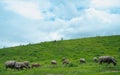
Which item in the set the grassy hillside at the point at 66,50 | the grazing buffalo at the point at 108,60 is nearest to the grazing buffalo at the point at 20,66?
the grazing buffalo at the point at 108,60

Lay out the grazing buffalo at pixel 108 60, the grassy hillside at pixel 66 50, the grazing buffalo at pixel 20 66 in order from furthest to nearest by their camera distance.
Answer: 1. the grassy hillside at pixel 66 50
2. the grazing buffalo at pixel 108 60
3. the grazing buffalo at pixel 20 66

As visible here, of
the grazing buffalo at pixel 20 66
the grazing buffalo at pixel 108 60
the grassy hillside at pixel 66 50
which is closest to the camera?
the grazing buffalo at pixel 20 66

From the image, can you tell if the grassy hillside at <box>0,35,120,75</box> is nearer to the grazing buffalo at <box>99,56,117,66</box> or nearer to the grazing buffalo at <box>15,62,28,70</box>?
the grazing buffalo at <box>15,62,28,70</box>

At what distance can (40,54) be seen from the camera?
7769 cm

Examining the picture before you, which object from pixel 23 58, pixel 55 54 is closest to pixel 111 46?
pixel 55 54

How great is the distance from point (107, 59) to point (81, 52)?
24.5m

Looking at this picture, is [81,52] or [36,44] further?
[36,44]

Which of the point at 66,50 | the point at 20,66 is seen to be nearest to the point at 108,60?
the point at 20,66

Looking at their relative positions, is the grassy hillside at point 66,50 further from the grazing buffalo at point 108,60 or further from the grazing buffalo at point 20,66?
the grazing buffalo at point 108,60

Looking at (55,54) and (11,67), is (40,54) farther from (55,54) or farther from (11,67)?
(11,67)

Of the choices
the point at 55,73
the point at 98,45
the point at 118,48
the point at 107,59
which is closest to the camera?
the point at 55,73

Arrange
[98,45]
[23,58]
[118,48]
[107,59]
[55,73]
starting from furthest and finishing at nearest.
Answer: [98,45]
[118,48]
[23,58]
[107,59]
[55,73]

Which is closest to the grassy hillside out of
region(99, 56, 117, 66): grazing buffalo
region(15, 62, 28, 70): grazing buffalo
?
region(15, 62, 28, 70): grazing buffalo

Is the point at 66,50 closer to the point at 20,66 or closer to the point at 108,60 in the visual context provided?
the point at 108,60
